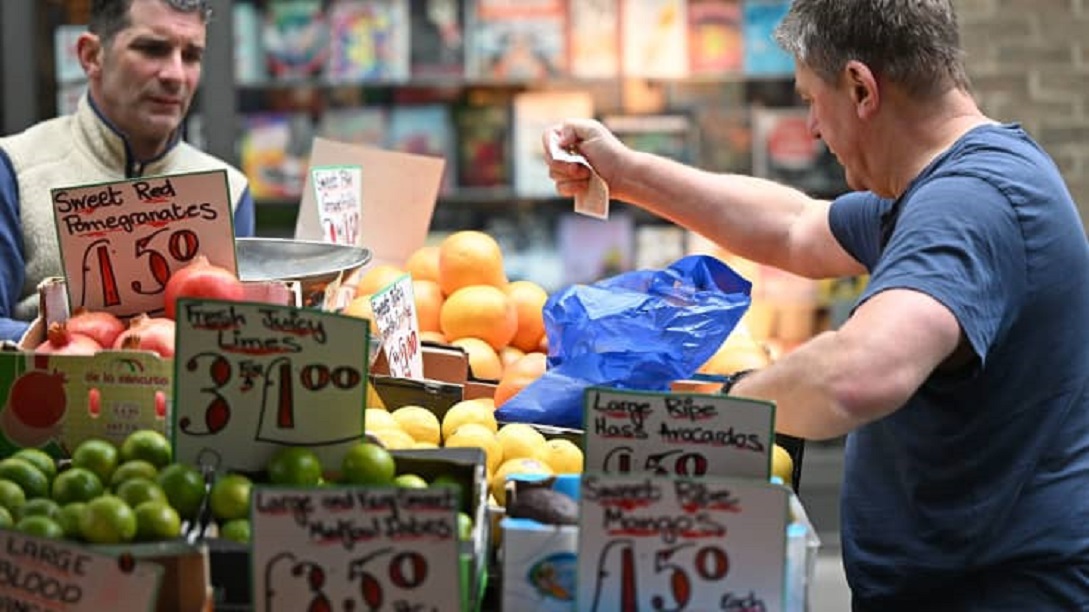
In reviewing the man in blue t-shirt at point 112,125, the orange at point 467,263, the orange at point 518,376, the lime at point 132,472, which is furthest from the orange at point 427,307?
the lime at point 132,472

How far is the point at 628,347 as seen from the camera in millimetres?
2322

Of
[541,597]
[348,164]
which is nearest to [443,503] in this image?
[541,597]

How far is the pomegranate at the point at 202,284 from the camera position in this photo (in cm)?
200

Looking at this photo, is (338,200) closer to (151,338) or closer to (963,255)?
(151,338)

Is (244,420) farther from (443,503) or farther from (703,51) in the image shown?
(703,51)

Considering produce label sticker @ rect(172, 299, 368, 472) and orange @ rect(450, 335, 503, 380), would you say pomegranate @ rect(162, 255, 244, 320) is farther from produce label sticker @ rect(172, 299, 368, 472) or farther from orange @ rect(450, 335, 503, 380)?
orange @ rect(450, 335, 503, 380)

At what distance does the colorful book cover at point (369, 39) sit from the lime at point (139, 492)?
3967mm

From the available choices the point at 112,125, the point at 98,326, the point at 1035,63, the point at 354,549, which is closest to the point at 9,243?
the point at 112,125

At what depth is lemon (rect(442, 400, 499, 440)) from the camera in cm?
214

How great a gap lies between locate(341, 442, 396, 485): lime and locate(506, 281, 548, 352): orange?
42.0 inches

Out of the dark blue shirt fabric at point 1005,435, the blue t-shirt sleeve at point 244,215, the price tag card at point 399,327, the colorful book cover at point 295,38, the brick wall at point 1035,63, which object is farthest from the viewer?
the colorful book cover at point 295,38

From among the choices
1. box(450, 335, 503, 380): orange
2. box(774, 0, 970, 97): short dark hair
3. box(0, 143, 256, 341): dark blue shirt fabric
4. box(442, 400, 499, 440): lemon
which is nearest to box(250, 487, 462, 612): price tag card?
box(442, 400, 499, 440): lemon

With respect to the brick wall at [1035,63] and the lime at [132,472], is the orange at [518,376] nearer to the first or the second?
the lime at [132,472]

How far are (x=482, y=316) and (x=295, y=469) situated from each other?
100 cm
